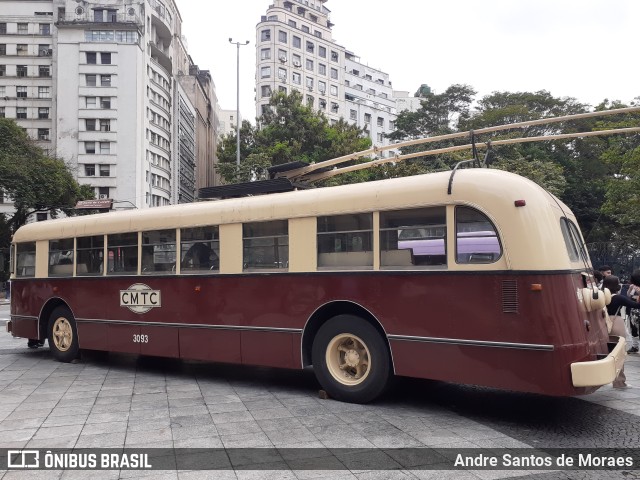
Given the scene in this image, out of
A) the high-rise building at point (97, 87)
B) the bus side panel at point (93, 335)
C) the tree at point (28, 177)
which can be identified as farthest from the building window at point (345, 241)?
the high-rise building at point (97, 87)

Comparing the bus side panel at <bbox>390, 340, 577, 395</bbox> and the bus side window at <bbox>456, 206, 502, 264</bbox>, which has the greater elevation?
the bus side window at <bbox>456, 206, 502, 264</bbox>

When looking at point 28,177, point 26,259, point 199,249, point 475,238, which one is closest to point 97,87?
point 28,177

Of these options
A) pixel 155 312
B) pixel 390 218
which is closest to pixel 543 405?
pixel 390 218

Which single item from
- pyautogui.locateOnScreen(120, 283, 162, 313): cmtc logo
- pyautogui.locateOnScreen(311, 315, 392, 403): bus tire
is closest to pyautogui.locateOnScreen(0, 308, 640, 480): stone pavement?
pyautogui.locateOnScreen(311, 315, 392, 403): bus tire

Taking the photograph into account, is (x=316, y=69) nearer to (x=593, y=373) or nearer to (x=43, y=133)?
(x=43, y=133)

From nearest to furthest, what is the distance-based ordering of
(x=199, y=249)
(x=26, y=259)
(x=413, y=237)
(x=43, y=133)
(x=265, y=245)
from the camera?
1. (x=413, y=237)
2. (x=265, y=245)
3. (x=199, y=249)
4. (x=26, y=259)
5. (x=43, y=133)

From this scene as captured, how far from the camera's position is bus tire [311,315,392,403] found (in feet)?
24.7

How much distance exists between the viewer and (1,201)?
6081 cm

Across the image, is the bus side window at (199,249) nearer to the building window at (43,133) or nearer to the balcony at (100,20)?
the balcony at (100,20)

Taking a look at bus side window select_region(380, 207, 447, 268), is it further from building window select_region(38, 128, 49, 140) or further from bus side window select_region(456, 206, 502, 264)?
building window select_region(38, 128, 49, 140)

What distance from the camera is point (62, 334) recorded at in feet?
38.8

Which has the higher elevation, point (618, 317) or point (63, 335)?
point (618, 317)

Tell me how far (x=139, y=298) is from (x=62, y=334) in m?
2.54

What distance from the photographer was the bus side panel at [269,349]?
27.7ft
